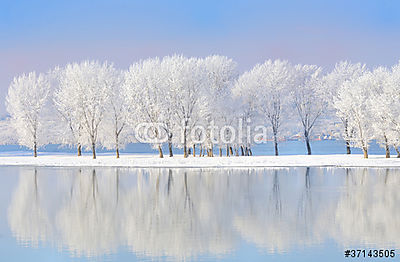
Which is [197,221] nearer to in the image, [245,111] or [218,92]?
[245,111]

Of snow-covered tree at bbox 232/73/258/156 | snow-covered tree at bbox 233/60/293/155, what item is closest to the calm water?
snow-covered tree at bbox 232/73/258/156

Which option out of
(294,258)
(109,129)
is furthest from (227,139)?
(294,258)

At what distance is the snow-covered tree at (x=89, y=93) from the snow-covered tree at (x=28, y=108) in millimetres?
6285

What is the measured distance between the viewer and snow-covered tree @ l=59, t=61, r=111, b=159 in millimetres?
61500

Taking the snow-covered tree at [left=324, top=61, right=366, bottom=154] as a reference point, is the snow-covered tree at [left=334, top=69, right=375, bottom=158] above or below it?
below

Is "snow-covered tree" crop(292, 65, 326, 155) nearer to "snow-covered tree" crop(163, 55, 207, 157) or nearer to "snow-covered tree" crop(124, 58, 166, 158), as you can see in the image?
"snow-covered tree" crop(163, 55, 207, 157)

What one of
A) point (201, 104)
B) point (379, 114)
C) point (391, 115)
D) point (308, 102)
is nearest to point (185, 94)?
point (201, 104)

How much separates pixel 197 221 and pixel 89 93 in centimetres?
4664

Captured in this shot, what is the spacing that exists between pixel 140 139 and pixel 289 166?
21.0 meters

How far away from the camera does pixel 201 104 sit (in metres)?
59.6

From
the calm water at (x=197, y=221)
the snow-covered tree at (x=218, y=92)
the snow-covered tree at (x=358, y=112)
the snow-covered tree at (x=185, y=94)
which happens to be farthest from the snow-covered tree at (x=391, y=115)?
the calm water at (x=197, y=221)

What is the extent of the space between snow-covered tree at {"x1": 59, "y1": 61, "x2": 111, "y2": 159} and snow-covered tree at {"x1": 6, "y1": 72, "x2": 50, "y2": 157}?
628cm

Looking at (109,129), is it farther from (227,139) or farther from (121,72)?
(227,139)

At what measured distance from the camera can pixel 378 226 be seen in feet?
55.2
